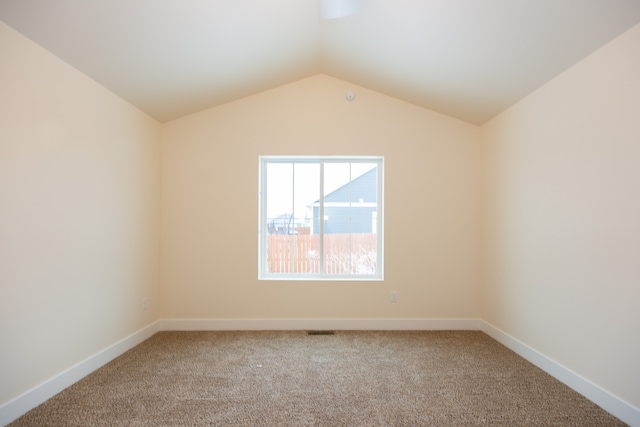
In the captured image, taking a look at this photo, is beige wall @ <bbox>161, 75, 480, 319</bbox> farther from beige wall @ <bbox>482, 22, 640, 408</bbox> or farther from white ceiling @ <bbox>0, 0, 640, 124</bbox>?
beige wall @ <bbox>482, 22, 640, 408</bbox>

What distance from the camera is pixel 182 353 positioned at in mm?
2904

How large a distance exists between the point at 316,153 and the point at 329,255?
1122 millimetres

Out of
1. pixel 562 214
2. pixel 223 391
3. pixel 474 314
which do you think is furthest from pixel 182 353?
pixel 562 214

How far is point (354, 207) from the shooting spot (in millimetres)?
3744

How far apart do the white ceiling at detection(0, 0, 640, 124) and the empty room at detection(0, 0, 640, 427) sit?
19 millimetres

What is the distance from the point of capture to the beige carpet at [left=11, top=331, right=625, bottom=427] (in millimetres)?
1937

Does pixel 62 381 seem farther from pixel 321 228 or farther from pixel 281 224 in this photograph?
pixel 321 228

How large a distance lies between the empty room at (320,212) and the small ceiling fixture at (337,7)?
0.08 feet

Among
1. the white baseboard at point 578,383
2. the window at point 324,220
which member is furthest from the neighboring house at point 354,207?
the white baseboard at point 578,383

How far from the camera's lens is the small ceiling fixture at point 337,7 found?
1908 millimetres

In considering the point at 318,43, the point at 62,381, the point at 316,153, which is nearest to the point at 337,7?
the point at 318,43

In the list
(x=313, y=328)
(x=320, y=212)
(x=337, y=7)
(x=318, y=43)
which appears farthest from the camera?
(x=320, y=212)

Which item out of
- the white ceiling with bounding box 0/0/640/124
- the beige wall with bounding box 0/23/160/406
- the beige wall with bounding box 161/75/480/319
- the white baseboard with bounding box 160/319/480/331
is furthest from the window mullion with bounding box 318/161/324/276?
the beige wall with bounding box 0/23/160/406

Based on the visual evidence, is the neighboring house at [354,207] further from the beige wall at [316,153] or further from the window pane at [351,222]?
the beige wall at [316,153]
